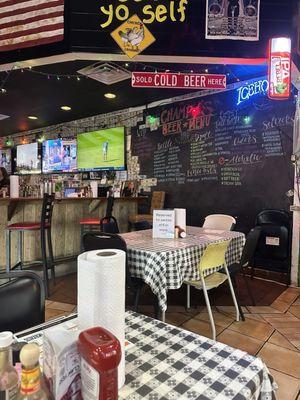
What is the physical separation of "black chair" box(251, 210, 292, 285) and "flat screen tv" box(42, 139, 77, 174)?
4.97 m

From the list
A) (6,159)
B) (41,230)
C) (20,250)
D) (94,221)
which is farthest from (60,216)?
(6,159)

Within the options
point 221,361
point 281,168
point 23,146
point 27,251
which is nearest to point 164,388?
point 221,361

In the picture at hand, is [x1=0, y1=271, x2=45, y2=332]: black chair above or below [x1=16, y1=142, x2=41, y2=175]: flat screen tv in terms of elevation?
below

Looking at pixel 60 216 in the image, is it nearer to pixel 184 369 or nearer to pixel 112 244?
pixel 112 244

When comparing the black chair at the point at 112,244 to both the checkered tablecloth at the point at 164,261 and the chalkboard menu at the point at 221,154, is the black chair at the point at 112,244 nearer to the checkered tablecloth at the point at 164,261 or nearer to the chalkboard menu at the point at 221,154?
the checkered tablecloth at the point at 164,261

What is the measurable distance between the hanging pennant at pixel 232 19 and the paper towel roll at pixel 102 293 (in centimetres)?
293

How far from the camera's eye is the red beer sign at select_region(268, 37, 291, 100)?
294 centimetres

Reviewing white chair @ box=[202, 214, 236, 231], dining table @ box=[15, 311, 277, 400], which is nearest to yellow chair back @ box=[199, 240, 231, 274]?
white chair @ box=[202, 214, 236, 231]

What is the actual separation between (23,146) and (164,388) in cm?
914

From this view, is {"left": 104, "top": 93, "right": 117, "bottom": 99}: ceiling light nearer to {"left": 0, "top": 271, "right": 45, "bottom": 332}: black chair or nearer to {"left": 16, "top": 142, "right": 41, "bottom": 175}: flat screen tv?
{"left": 16, "top": 142, "right": 41, "bottom": 175}: flat screen tv

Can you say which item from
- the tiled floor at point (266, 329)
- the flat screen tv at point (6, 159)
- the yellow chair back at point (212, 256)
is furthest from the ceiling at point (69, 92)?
the tiled floor at point (266, 329)

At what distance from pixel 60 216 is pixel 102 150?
8.89 ft

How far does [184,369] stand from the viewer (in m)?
0.79

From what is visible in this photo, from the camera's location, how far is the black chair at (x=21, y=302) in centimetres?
111
